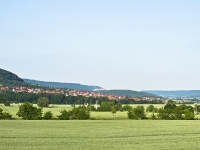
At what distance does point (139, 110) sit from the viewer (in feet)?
350

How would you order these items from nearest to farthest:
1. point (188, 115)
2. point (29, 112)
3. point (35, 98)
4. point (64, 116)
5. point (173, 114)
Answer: point (29, 112) < point (64, 116) < point (188, 115) < point (173, 114) < point (35, 98)

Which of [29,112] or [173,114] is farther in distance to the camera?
[173,114]

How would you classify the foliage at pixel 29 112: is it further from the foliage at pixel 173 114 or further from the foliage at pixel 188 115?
the foliage at pixel 188 115

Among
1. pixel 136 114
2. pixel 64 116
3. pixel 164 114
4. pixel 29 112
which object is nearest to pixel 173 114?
pixel 164 114

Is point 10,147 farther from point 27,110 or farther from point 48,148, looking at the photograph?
point 27,110

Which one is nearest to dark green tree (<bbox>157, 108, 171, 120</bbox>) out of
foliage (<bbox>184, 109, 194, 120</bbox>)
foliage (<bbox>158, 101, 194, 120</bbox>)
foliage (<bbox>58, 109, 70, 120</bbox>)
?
foliage (<bbox>158, 101, 194, 120</bbox>)

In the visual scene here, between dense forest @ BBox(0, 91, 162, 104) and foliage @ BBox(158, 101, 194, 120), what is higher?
dense forest @ BBox(0, 91, 162, 104)

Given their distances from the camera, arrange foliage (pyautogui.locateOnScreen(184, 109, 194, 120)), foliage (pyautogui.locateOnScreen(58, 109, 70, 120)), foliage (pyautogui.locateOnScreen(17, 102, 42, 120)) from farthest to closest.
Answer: foliage (pyautogui.locateOnScreen(184, 109, 194, 120))
foliage (pyautogui.locateOnScreen(58, 109, 70, 120))
foliage (pyautogui.locateOnScreen(17, 102, 42, 120))

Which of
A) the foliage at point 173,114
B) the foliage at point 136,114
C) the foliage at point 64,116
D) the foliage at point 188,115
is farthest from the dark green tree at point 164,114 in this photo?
the foliage at point 64,116

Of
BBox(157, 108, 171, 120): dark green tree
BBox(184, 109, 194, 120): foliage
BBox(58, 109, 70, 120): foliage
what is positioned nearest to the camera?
BBox(58, 109, 70, 120): foliage

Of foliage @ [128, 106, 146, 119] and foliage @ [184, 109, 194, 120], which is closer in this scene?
foliage @ [184, 109, 194, 120]

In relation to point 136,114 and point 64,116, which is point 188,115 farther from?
point 64,116

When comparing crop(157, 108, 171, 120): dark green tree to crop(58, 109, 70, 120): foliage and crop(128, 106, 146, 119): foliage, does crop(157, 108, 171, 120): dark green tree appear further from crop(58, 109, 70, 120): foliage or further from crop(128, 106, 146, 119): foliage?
crop(58, 109, 70, 120): foliage

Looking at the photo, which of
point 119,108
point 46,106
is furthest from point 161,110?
point 46,106
